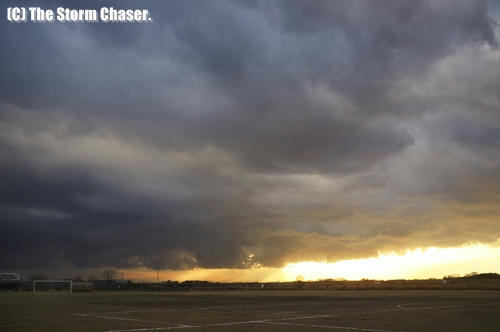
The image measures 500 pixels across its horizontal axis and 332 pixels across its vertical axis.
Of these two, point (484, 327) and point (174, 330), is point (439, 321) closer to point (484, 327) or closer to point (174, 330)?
point (484, 327)

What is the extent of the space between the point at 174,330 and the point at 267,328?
3961mm

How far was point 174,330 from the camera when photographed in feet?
71.5

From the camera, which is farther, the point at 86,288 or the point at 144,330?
the point at 86,288

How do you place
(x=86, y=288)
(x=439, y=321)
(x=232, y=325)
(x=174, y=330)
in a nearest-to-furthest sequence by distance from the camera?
(x=174, y=330), (x=232, y=325), (x=439, y=321), (x=86, y=288)

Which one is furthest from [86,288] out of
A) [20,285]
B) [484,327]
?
[484,327]

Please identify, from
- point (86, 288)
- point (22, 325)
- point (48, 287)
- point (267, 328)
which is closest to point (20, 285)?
point (48, 287)

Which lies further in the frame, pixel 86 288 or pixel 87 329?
pixel 86 288

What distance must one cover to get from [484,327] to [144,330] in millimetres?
14518

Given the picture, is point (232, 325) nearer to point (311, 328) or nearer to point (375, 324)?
point (311, 328)

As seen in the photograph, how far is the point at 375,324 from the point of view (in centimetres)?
2416

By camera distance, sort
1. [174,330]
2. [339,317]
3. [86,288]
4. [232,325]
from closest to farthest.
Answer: [174,330]
[232,325]
[339,317]
[86,288]

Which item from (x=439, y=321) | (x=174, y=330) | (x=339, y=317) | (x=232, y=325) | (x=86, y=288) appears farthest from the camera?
(x=86, y=288)

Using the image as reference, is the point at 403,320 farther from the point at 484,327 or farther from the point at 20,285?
the point at 20,285

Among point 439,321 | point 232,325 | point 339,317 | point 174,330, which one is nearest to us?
point 174,330
